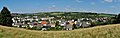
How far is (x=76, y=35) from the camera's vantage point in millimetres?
20078

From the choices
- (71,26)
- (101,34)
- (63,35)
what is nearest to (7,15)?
(71,26)

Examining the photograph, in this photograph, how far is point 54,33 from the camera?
20812 millimetres

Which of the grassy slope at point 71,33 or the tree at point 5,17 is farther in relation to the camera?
the tree at point 5,17

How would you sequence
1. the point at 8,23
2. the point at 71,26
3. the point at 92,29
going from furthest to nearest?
the point at 8,23 → the point at 71,26 → the point at 92,29

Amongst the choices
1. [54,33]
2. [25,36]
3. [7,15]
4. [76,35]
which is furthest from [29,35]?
[7,15]

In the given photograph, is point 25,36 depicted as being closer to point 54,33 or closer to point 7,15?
point 54,33

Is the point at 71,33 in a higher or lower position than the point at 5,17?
lower

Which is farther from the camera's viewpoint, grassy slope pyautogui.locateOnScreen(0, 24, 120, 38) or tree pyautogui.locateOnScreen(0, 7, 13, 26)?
tree pyautogui.locateOnScreen(0, 7, 13, 26)

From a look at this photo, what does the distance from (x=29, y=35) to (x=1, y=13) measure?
770 centimetres

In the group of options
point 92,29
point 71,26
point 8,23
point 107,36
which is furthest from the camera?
point 8,23

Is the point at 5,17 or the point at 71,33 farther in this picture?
the point at 5,17

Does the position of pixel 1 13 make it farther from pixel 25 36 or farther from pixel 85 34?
pixel 85 34

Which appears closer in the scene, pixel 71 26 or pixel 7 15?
pixel 71 26

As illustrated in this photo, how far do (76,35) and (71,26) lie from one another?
3433 mm
